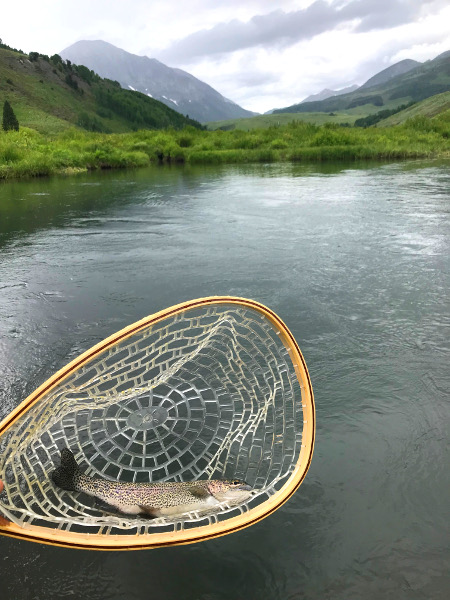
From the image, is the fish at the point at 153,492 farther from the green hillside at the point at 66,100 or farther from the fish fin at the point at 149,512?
the green hillside at the point at 66,100

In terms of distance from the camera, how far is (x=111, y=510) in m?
2.72

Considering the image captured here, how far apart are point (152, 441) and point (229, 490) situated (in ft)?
3.29

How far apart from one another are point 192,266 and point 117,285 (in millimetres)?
1665

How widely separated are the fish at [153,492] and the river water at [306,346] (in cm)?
29

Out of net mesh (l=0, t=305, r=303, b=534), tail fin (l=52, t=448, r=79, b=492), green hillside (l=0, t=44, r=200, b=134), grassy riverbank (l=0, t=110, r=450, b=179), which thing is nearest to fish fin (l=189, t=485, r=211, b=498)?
net mesh (l=0, t=305, r=303, b=534)

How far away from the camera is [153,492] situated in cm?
280

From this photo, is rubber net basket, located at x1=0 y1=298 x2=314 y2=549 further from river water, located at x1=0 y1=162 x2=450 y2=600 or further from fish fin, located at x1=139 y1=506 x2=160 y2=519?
river water, located at x1=0 y1=162 x2=450 y2=600

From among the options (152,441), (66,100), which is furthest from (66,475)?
(66,100)

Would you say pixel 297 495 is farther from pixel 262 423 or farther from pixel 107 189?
pixel 107 189

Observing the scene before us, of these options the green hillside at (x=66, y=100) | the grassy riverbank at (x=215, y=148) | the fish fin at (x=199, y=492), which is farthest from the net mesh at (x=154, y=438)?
the green hillside at (x=66, y=100)

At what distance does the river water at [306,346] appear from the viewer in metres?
2.54

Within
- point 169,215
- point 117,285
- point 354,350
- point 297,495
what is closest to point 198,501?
point 297,495

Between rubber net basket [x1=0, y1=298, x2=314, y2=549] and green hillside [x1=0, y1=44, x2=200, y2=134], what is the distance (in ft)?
213

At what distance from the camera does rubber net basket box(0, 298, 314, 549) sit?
2293mm
